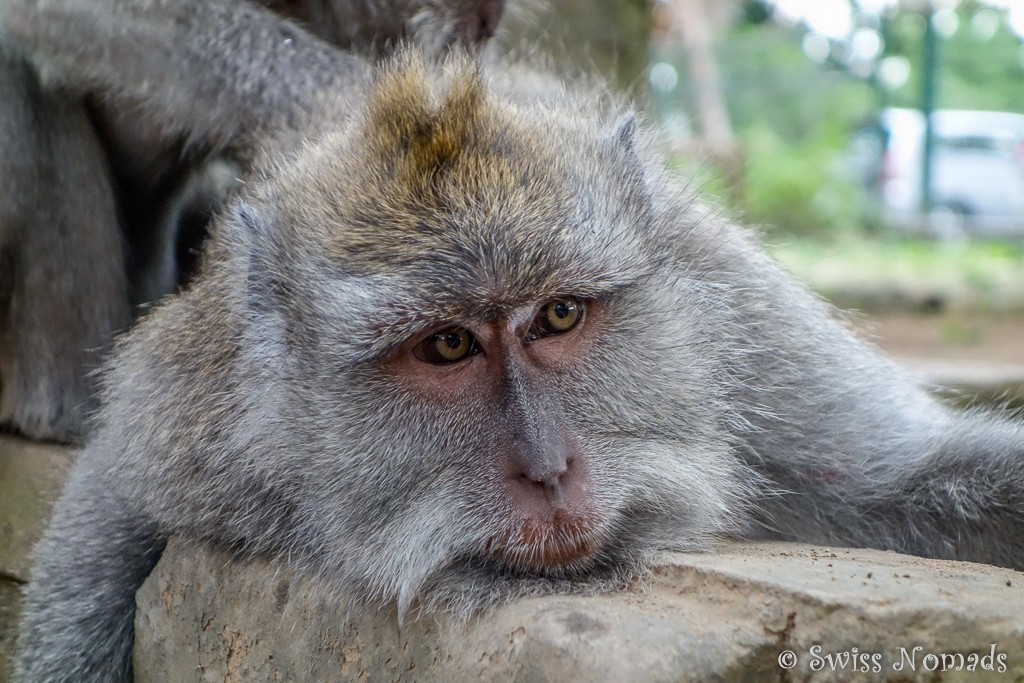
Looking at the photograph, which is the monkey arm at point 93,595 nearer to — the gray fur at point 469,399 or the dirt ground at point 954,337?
the gray fur at point 469,399

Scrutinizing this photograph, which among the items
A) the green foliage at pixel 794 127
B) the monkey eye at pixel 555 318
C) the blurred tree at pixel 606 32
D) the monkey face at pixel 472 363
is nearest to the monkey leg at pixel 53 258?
the monkey face at pixel 472 363

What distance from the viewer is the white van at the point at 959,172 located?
15.8 meters

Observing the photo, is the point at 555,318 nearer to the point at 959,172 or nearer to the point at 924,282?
the point at 924,282

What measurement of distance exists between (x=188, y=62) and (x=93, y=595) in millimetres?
2125

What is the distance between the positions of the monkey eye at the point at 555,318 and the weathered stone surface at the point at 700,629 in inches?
22.5

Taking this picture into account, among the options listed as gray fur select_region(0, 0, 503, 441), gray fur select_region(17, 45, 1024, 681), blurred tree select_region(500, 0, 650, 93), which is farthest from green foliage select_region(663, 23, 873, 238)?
gray fur select_region(17, 45, 1024, 681)

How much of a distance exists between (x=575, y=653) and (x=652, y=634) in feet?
0.49

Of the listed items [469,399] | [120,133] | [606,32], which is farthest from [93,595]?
[606,32]

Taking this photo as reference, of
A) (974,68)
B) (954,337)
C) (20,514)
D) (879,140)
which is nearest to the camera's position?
(20,514)

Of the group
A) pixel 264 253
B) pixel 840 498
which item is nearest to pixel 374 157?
pixel 264 253

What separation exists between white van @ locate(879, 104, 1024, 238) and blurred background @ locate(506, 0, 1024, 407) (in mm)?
27

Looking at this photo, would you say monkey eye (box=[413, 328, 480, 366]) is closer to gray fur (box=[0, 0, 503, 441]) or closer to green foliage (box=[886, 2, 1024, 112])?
gray fur (box=[0, 0, 503, 441])

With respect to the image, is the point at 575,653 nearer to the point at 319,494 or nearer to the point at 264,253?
the point at 319,494

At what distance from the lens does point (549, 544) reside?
8.33ft
